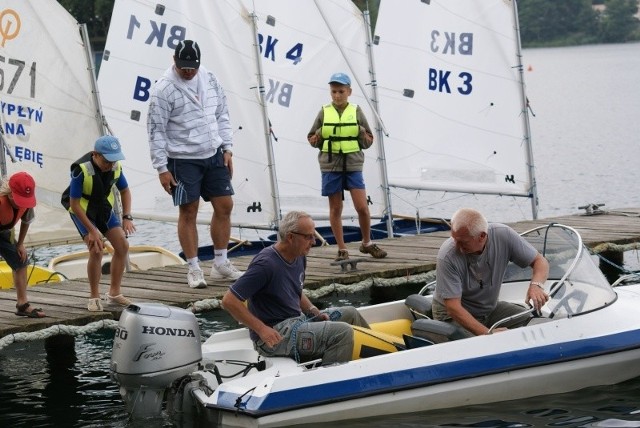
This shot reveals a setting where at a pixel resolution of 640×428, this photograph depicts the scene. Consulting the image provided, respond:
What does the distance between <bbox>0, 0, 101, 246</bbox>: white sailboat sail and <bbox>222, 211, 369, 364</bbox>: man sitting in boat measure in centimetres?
696

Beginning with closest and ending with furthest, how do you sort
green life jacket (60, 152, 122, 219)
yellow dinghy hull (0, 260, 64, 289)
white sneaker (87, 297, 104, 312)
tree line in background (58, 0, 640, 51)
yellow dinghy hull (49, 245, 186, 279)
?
green life jacket (60, 152, 122, 219) < white sneaker (87, 297, 104, 312) < yellow dinghy hull (0, 260, 64, 289) < yellow dinghy hull (49, 245, 186, 279) < tree line in background (58, 0, 640, 51)

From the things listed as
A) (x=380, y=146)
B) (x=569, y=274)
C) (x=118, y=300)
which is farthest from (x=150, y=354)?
(x=380, y=146)

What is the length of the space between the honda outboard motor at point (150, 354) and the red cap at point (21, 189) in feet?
6.74

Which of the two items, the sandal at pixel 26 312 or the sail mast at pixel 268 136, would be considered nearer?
the sandal at pixel 26 312

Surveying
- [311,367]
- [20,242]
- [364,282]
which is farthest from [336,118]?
[311,367]

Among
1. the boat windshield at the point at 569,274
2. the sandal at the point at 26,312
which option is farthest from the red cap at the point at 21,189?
the boat windshield at the point at 569,274

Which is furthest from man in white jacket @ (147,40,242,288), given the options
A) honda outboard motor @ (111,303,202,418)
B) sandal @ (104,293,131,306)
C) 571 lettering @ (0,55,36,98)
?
571 lettering @ (0,55,36,98)

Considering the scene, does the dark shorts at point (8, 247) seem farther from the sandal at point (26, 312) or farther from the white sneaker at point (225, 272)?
the white sneaker at point (225, 272)

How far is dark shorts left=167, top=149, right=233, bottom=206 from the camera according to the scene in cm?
1220

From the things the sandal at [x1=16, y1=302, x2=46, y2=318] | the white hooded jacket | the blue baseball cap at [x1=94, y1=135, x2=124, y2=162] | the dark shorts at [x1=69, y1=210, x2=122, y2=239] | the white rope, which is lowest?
the white rope

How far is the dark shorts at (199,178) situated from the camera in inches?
480

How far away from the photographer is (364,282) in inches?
523

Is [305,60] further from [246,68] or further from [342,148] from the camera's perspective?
[342,148]

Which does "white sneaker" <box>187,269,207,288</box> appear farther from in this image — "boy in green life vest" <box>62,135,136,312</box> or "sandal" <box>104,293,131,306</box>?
"boy in green life vest" <box>62,135,136,312</box>
